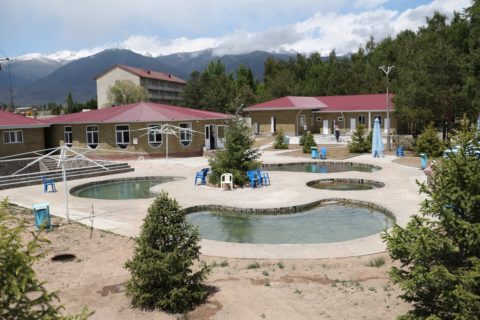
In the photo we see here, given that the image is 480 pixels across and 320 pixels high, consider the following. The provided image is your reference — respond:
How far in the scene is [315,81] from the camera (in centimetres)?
7106

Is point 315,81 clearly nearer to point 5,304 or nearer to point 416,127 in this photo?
point 416,127

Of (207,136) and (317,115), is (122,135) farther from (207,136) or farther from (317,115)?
(317,115)

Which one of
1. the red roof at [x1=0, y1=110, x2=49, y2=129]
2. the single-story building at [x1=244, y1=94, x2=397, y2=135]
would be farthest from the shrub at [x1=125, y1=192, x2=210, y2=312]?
the single-story building at [x1=244, y1=94, x2=397, y2=135]

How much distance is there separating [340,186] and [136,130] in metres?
16.2

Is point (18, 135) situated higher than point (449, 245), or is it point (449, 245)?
point (18, 135)

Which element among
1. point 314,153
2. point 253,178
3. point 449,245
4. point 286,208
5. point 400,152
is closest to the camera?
point 449,245

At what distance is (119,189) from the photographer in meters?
21.9

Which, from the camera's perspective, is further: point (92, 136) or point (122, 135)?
point (92, 136)

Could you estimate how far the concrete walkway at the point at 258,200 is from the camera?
11180 millimetres

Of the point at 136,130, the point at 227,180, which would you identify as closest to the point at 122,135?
the point at 136,130

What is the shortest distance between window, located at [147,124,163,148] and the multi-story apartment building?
2313 inches

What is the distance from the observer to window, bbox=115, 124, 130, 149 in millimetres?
32500

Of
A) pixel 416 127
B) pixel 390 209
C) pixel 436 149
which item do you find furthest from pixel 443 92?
pixel 390 209

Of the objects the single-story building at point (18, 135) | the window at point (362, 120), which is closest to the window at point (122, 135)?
the single-story building at point (18, 135)
